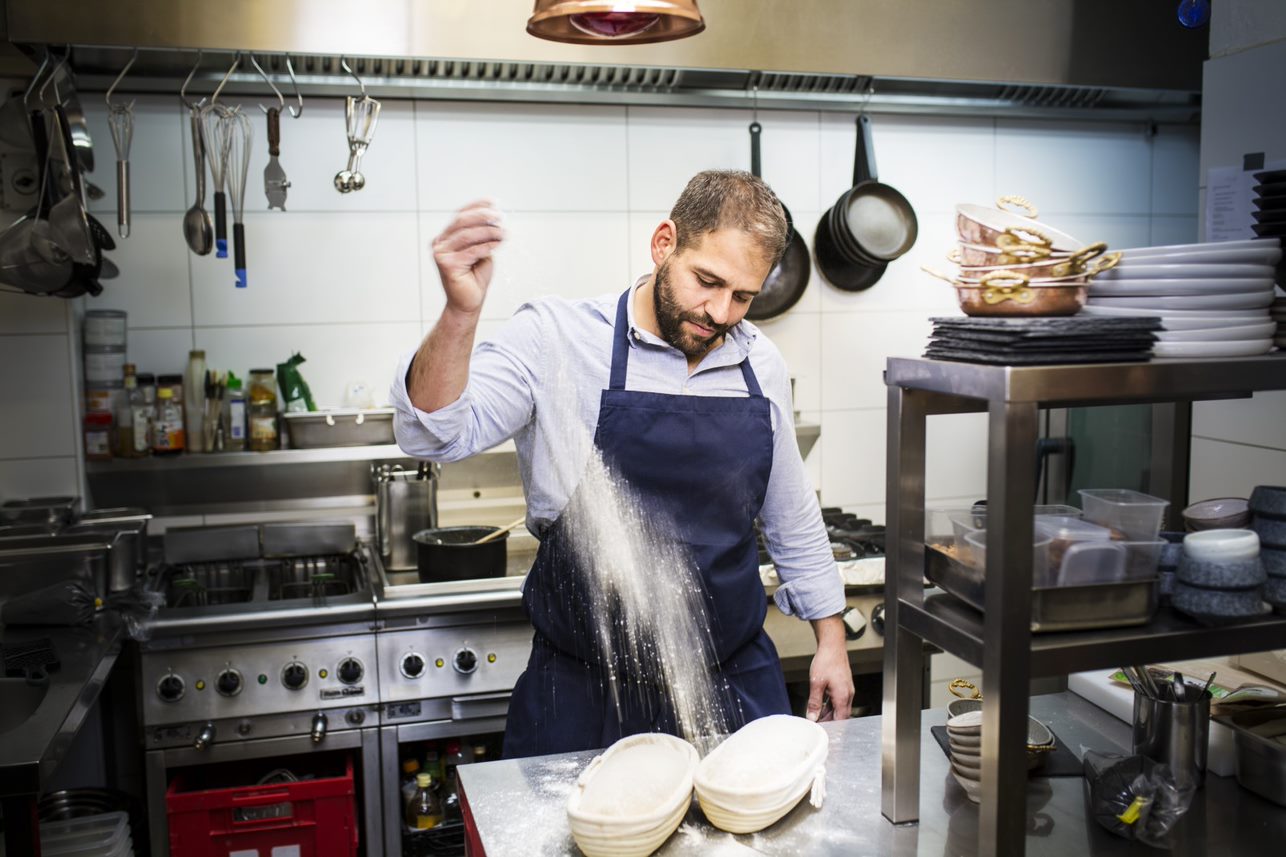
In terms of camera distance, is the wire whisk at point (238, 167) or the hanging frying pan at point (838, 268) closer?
the wire whisk at point (238, 167)

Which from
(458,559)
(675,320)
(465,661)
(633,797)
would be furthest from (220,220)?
(633,797)

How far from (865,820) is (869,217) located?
2.54 m

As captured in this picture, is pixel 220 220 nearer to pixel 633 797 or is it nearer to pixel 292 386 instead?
pixel 292 386

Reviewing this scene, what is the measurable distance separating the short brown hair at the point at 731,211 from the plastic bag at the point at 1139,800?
106cm

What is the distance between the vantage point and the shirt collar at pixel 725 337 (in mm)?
2260

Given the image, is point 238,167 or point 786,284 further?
point 786,284

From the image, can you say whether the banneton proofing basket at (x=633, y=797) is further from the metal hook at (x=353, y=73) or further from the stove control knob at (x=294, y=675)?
the metal hook at (x=353, y=73)

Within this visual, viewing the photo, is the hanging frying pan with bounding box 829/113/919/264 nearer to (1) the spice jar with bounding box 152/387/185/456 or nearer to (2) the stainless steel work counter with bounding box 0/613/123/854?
(1) the spice jar with bounding box 152/387/185/456

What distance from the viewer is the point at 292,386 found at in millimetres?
3275

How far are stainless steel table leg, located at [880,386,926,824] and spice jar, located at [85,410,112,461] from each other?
7.89 feet

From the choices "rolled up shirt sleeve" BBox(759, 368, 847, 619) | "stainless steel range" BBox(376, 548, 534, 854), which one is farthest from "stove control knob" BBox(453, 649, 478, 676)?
"rolled up shirt sleeve" BBox(759, 368, 847, 619)

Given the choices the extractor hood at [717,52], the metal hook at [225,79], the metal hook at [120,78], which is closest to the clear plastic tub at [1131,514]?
the extractor hood at [717,52]

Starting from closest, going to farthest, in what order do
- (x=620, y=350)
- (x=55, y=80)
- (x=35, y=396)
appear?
(x=620, y=350) < (x=55, y=80) < (x=35, y=396)

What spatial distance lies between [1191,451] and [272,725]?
7.94 ft
